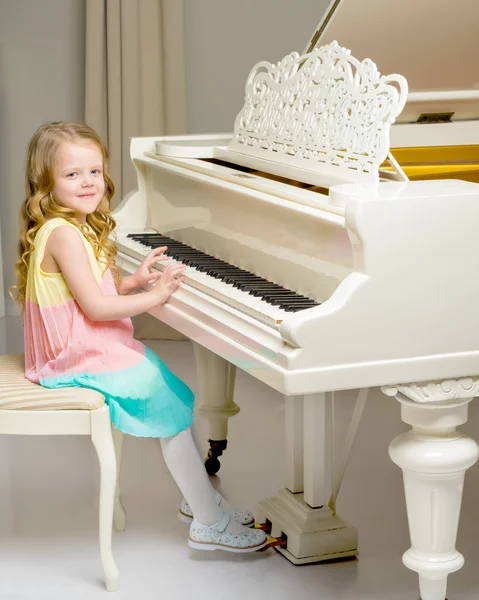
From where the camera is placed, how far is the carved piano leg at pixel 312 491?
2607 mm

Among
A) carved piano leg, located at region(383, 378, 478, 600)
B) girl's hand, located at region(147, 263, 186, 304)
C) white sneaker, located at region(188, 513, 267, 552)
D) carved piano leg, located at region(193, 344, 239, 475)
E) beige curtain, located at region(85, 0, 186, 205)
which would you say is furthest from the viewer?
beige curtain, located at region(85, 0, 186, 205)

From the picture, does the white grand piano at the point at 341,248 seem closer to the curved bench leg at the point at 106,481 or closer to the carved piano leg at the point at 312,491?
the carved piano leg at the point at 312,491

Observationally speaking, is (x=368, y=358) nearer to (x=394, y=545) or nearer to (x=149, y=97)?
(x=394, y=545)

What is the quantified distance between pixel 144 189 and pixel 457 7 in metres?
1.07

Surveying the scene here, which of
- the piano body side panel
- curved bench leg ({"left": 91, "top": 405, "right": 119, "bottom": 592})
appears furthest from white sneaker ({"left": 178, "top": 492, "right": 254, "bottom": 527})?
the piano body side panel

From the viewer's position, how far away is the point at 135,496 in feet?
10.4

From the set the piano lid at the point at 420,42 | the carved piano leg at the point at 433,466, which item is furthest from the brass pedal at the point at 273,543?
the piano lid at the point at 420,42

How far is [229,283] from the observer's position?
7.96ft

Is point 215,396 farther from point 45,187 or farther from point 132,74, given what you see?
point 132,74

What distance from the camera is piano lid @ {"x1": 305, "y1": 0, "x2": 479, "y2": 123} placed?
3012 millimetres

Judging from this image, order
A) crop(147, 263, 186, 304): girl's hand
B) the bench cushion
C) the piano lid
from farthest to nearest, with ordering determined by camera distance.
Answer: the piano lid
crop(147, 263, 186, 304): girl's hand
the bench cushion

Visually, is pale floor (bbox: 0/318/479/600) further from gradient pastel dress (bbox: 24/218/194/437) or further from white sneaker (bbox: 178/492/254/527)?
gradient pastel dress (bbox: 24/218/194/437)

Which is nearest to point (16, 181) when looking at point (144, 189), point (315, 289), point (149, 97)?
point (149, 97)

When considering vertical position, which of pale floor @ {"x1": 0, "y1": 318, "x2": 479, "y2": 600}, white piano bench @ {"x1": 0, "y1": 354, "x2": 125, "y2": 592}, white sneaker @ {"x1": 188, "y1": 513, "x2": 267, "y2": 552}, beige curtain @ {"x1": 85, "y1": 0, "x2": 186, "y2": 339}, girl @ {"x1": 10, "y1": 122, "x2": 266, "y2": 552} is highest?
beige curtain @ {"x1": 85, "y1": 0, "x2": 186, "y2": 339}
